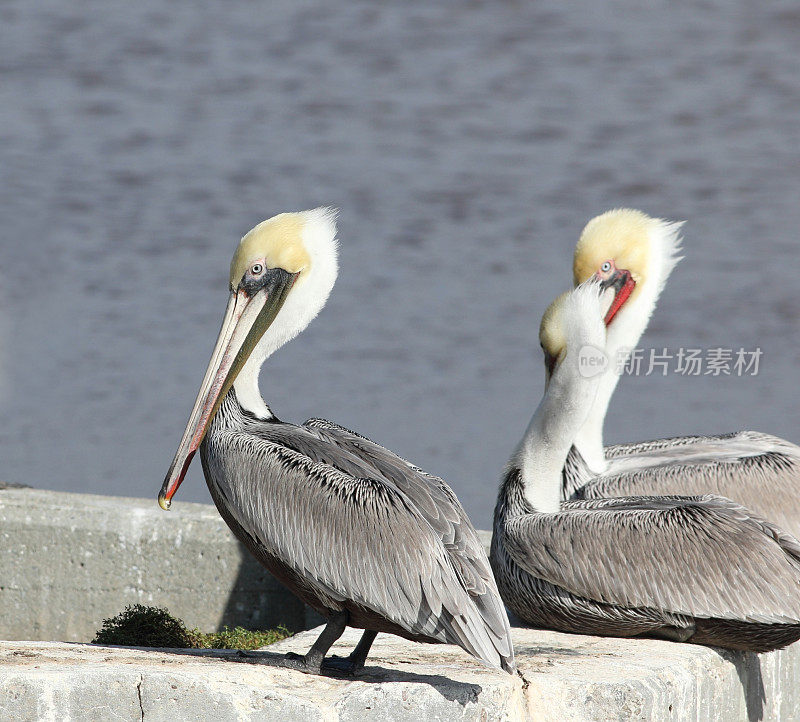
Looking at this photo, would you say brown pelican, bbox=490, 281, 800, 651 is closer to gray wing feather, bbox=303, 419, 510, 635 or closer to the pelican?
the pelican

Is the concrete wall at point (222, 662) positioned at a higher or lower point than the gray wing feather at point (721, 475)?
lower

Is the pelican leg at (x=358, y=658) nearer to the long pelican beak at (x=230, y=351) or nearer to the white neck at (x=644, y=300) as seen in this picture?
the long pelican beak at (x=230, y=351)

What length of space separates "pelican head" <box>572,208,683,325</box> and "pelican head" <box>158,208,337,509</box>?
1891 millimetres

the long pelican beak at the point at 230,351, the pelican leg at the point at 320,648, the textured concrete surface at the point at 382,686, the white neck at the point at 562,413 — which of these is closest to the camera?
the textured concrete surface at the point at 382,686

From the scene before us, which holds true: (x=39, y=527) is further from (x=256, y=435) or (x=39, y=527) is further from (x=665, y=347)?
(x=665, y=347)

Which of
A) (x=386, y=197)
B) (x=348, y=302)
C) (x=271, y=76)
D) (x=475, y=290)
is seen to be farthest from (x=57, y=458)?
(x=271, y=76)

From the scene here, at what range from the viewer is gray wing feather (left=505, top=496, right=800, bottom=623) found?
13.8ft

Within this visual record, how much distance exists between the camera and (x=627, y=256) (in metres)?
5.94

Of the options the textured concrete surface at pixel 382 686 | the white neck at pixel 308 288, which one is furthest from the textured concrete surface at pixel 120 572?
the white neck at pixel 308 288

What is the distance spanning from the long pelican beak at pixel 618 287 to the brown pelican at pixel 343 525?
2207 mm

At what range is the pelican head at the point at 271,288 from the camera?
13.8 feet

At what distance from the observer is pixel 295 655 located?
377cm

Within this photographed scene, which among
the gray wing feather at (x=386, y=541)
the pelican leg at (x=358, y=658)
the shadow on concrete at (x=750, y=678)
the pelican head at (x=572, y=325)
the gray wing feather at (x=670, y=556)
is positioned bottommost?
the shadow on concrete at (x=750, y=678)

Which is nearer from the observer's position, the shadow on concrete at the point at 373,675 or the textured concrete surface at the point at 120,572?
the shadow on concrete at the point at 373,675
